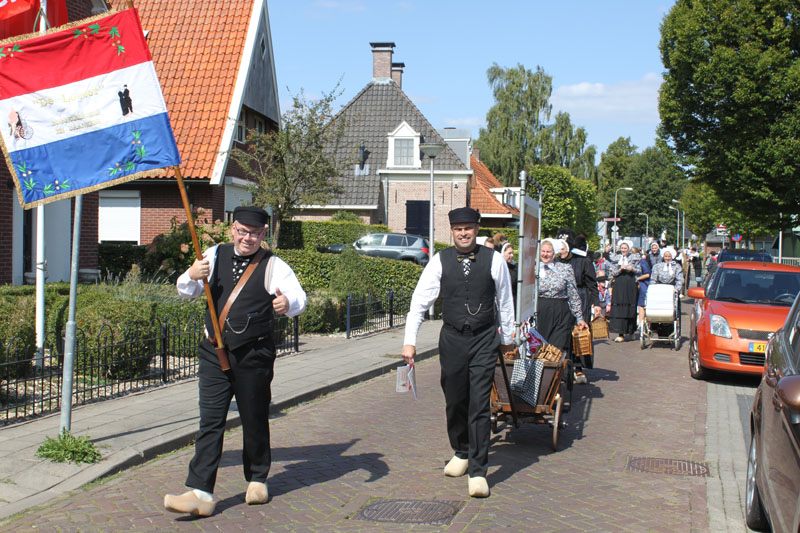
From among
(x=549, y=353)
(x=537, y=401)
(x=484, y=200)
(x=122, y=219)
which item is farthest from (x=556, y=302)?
(x=484, y=200)

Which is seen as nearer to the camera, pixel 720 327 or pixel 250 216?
pixel 250 216

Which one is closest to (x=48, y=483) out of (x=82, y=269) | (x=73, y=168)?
(x=73, y=168)

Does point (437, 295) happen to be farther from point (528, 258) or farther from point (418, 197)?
point (418, 197)

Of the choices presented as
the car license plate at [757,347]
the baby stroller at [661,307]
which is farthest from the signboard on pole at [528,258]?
the baby stroller at [661,307]

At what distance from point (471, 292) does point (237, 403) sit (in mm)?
1769

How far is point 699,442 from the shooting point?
736 centimetres

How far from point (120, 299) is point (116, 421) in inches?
141

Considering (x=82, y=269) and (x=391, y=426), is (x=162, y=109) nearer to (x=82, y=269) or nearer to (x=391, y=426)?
(x=391, y=426)

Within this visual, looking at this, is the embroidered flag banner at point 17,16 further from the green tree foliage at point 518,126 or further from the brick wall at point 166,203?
the green tree foliage at point 518,126

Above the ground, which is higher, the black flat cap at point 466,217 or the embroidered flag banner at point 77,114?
the embroidered flag banner at point 77,114

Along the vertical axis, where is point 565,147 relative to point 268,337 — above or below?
above

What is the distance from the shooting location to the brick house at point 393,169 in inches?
1503

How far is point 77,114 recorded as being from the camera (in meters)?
5.87

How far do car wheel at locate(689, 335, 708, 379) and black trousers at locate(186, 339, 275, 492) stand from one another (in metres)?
7.71
